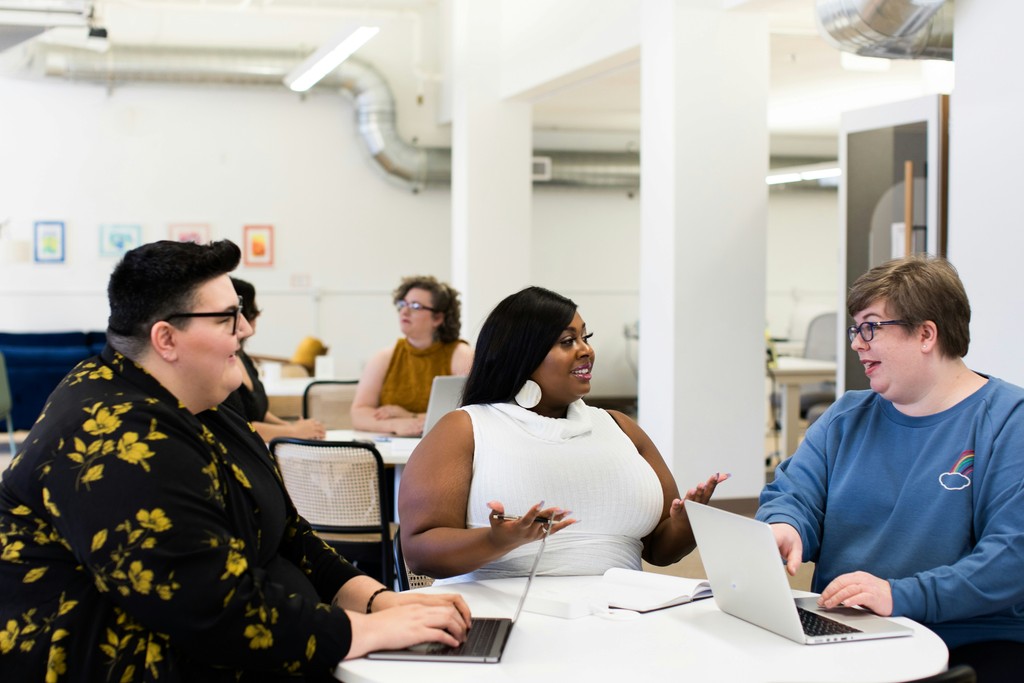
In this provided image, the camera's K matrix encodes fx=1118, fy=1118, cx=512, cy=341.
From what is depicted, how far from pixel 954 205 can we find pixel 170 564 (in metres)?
3.52

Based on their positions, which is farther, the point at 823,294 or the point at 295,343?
the point at 823,294

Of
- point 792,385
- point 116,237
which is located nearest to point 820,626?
point 792,385

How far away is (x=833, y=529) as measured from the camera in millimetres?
2543

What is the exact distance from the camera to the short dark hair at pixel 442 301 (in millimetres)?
5352

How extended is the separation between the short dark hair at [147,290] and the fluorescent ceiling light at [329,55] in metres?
6.14

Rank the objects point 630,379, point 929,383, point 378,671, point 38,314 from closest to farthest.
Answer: point 378,671 < point 929,383 < point 38,314 < point 630,379

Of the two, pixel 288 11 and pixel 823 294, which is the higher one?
pixel 288 11

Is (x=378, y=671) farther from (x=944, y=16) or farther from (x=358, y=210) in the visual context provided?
(x=358, y=210)

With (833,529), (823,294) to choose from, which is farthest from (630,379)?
(833,529)

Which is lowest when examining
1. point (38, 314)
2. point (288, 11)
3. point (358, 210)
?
point (38, 314)

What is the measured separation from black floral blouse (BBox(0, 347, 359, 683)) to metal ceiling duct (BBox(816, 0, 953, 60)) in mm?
3592

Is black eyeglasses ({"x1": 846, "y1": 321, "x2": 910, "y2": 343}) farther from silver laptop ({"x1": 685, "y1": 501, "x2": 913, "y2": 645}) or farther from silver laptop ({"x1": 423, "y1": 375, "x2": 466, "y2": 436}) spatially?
silver laptop ({"x1": 423, "y1": 375, "x2": 466, "y2": 436})

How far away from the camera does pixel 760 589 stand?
2.03 meters

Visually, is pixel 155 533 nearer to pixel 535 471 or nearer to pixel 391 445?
pixel 535 471
